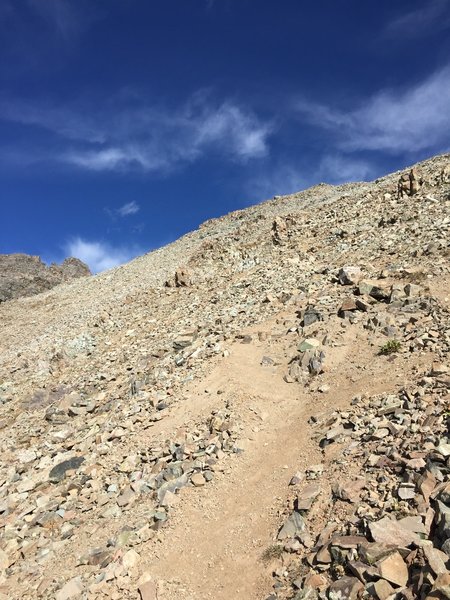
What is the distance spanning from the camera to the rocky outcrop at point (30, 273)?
2304 inches

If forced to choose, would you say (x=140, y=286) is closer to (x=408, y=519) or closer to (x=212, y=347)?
(x=212, y=347)

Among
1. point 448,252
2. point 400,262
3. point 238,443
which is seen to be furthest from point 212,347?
point 448,252

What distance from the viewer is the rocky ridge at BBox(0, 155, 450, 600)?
6.84 metres

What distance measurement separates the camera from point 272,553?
282 inches

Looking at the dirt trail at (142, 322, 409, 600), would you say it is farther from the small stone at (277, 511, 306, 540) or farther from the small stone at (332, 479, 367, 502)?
the small stone at (332, 479, 367, 502)

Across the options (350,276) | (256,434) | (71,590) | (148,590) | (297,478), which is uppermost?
(350,276)

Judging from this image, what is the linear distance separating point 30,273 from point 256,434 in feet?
203

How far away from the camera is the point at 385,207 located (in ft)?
78.9

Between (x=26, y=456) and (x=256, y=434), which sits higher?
(x=26, y=456)

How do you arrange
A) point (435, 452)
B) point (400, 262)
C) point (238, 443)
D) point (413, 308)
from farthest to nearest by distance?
point (400, 262)
point (413, 308)
point (238, 443)
point (435, 452)

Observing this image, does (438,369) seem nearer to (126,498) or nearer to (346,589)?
(346,589)

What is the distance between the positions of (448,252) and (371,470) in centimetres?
1118

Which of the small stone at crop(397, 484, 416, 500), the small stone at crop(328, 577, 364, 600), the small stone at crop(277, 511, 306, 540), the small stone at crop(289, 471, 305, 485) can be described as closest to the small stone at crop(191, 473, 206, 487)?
the small stone at crop(289, 471, 305, 485)

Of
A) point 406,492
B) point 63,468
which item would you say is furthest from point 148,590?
point 63,468
